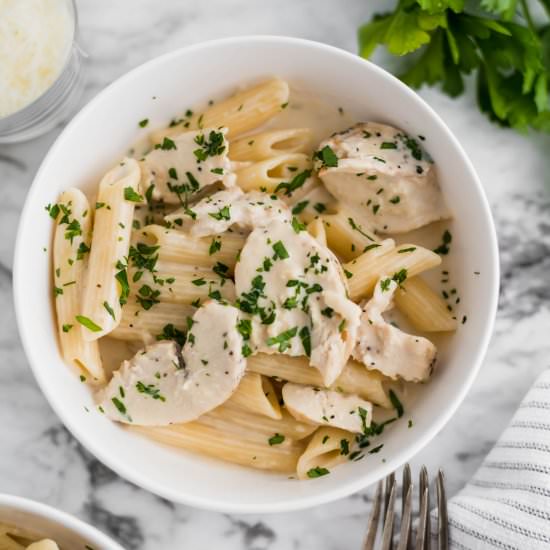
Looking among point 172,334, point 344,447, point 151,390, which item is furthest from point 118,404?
point 344,447

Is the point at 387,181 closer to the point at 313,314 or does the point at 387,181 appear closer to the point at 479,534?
the point at 313,314

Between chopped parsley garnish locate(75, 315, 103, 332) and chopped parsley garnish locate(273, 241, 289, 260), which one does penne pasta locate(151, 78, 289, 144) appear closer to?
chopped parsley garnish locate(273, 241, 289, 260)

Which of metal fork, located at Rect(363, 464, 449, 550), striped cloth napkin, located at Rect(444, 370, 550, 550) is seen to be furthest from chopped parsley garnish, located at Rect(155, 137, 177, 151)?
striped cloth napkin, located at Rect(444, 370, 550, 550)

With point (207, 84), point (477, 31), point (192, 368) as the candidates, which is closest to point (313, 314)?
point (192, 368)

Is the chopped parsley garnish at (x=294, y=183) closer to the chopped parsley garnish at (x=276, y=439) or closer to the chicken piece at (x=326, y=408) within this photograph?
the chicken piece at (x=326, y=408)

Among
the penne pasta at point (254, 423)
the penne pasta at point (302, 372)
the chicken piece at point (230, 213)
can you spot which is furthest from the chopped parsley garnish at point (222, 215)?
the penne pasta at point (254, 423)

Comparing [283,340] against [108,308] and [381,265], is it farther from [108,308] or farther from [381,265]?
[108,308]
